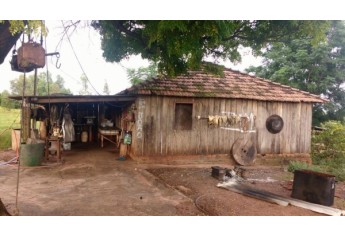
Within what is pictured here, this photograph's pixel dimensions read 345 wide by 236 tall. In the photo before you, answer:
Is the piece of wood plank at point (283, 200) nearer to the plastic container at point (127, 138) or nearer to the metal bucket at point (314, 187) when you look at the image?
the metal bucket at point (314, 187)

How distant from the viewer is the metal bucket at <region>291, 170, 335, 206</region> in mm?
6145

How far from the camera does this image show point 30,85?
120 feet

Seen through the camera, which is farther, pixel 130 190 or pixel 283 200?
pixel 130 190

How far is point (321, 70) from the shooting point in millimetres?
16922

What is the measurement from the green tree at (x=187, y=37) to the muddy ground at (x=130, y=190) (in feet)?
8.96

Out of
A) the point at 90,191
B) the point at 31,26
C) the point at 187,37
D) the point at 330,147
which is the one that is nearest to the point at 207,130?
the point at 90,191

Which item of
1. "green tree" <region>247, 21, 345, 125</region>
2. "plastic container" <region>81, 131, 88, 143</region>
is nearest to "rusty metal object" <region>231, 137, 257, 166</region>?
"plastic container" <region>81, 131, 88, 143</region>

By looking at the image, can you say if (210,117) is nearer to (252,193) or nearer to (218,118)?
(218,118)

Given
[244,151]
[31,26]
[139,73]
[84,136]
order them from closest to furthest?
[31,26] → [244,151] → [84,136] → [139,73]

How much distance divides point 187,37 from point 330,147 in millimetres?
10897

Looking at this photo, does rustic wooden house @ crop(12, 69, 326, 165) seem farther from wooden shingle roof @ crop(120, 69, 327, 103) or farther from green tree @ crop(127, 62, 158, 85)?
green tree @ crop(127, 62, 158, 85)

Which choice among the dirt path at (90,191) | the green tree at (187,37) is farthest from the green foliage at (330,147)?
the dirt path at (90,191)

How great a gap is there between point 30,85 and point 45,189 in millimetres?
34018

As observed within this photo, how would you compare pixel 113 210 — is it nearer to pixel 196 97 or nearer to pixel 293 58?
pixel 196 97
